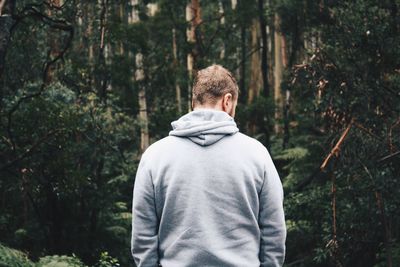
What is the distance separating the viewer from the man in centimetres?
265

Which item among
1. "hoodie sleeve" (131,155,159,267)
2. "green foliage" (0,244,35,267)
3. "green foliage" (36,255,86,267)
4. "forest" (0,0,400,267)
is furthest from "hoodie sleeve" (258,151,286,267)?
"green foliage" (36,255,86,267)

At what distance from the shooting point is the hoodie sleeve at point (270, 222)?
108 inches

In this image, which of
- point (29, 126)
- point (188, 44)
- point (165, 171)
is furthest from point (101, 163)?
point (165, 171)

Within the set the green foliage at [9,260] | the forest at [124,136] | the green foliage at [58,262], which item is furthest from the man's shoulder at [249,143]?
the green foliage at [58,262]

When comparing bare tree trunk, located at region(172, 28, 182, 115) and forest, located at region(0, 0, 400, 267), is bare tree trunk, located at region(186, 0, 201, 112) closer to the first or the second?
bare tree trunk, located at region(172, 28, 182, 115)

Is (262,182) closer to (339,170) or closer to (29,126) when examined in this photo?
(339,170)

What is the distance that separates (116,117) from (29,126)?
4257 mm

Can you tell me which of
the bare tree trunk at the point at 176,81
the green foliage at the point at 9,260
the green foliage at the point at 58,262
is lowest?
the green foliage at the point at 58,262

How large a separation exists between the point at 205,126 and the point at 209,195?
0.28 m

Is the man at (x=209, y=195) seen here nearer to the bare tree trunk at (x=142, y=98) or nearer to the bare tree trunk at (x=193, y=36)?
the bare tree trunk at (x=142, y=98)

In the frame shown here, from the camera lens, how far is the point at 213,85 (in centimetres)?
273

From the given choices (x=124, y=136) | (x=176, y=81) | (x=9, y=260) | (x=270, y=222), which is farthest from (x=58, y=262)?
(x=176, y=81)

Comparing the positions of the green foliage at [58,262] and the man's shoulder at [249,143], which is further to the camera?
the green foliage at [58,262]

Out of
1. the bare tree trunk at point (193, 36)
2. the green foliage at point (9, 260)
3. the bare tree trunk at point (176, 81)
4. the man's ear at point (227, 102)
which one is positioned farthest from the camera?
the bare tree trunk at point (176, 81)
